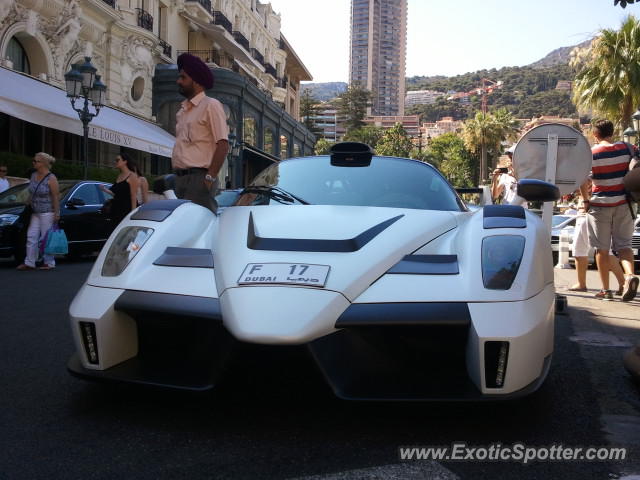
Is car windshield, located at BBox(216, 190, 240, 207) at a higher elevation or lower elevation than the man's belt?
lower

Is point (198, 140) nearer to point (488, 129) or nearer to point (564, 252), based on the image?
point (564, 252)

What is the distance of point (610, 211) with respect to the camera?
660cm

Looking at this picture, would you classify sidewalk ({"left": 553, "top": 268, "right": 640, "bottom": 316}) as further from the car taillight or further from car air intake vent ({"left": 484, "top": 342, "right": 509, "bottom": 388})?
the car taillight

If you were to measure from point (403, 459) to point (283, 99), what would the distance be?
164ft

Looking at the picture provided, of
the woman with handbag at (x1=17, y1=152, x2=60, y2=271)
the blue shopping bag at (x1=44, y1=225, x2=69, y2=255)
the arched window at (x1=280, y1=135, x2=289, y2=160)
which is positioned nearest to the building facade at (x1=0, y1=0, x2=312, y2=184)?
the woman with handbag at (x1=17, y1=152, x2=60, y2=271)

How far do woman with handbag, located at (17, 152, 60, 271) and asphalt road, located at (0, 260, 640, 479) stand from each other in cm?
597

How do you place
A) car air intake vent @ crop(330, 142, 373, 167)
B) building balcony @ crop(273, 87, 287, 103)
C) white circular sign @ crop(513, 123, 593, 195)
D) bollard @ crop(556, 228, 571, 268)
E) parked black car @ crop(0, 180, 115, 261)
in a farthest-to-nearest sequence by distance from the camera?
building balcony @ crop(273, 87, 287, 103), bollard @ crop(556, 228, 571, 268), parked black car @ crop(0, 180, 115, 261), white circular sign @ crop(513, 123, 593, 195), car air intake vent @ crop(330, 142, 373, 167)

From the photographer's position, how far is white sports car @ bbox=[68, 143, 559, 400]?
2.23 metres

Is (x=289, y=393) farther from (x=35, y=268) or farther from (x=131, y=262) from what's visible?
(x=35, y=268)

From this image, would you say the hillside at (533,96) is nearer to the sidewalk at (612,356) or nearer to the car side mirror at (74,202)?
the car side mirror at (74,202)

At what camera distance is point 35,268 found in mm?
8695

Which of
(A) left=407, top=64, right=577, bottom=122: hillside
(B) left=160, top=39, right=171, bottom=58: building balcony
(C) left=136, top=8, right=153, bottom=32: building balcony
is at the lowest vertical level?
(B) left=160, top=39, right=171, bottom=58: building balcony

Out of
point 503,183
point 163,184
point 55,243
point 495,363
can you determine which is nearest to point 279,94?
point 503,183

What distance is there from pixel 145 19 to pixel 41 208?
61.4ft
